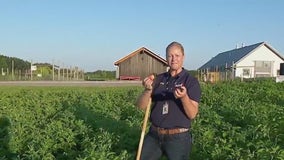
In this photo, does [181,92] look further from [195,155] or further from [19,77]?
[19,77]

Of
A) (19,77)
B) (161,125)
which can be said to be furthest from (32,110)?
(19,77)

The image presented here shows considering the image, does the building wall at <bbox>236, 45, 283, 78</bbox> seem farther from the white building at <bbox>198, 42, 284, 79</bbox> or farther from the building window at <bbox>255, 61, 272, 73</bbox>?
the building window at <bbox>255, 61, 272, 73</bbox>

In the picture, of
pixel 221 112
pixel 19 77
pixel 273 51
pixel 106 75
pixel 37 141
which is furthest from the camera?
pixel 106 75

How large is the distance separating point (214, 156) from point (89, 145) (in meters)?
1.84

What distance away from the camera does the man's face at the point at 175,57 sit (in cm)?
465

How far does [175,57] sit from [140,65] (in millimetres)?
46973

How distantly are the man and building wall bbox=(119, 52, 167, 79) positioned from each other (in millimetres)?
46339

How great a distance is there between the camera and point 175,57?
4676 mm

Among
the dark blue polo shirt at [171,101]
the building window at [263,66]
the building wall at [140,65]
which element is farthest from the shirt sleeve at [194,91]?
the building window at [263,66]

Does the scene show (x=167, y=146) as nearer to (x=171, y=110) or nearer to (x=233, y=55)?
(x=171, y=110)

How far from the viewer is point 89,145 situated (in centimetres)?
683

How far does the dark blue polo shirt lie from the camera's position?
478 centimetres

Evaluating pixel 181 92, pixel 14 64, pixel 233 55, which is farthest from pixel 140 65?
pixel 181 92

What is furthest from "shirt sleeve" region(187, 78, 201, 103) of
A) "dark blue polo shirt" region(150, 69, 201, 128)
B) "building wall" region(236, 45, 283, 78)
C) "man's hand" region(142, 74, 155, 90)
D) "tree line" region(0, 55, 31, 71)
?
"tree line" region(0, 55, 31, 71)
